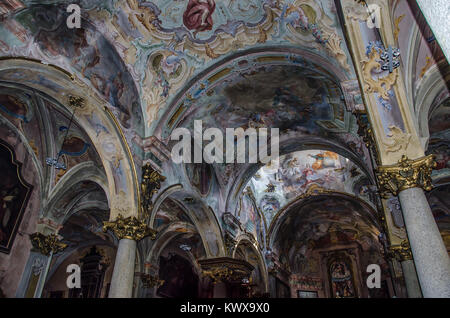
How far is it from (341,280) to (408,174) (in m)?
20.8

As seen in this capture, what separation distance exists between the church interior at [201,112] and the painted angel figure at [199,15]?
0.11 ft

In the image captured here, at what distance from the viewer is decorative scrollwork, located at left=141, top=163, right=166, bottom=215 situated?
8.45m

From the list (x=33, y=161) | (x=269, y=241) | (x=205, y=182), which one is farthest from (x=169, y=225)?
(x=33, y=161)

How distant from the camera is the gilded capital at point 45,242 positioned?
9797 millimetres

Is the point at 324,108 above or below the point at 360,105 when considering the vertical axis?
above

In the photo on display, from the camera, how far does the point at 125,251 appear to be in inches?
295

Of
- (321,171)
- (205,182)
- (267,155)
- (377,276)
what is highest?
(321,171)

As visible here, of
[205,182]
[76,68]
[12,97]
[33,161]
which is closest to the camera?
[76,68]

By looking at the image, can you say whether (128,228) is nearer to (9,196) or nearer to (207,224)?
(9,196)

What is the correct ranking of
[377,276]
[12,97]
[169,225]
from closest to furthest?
1. [12,97]
2. [169,225]
3. [377,276]

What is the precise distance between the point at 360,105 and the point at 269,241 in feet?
41.7

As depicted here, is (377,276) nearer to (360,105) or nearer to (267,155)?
(267,155)

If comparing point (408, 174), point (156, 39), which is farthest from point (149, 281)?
point (408, 174)

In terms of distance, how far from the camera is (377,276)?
795 inches
